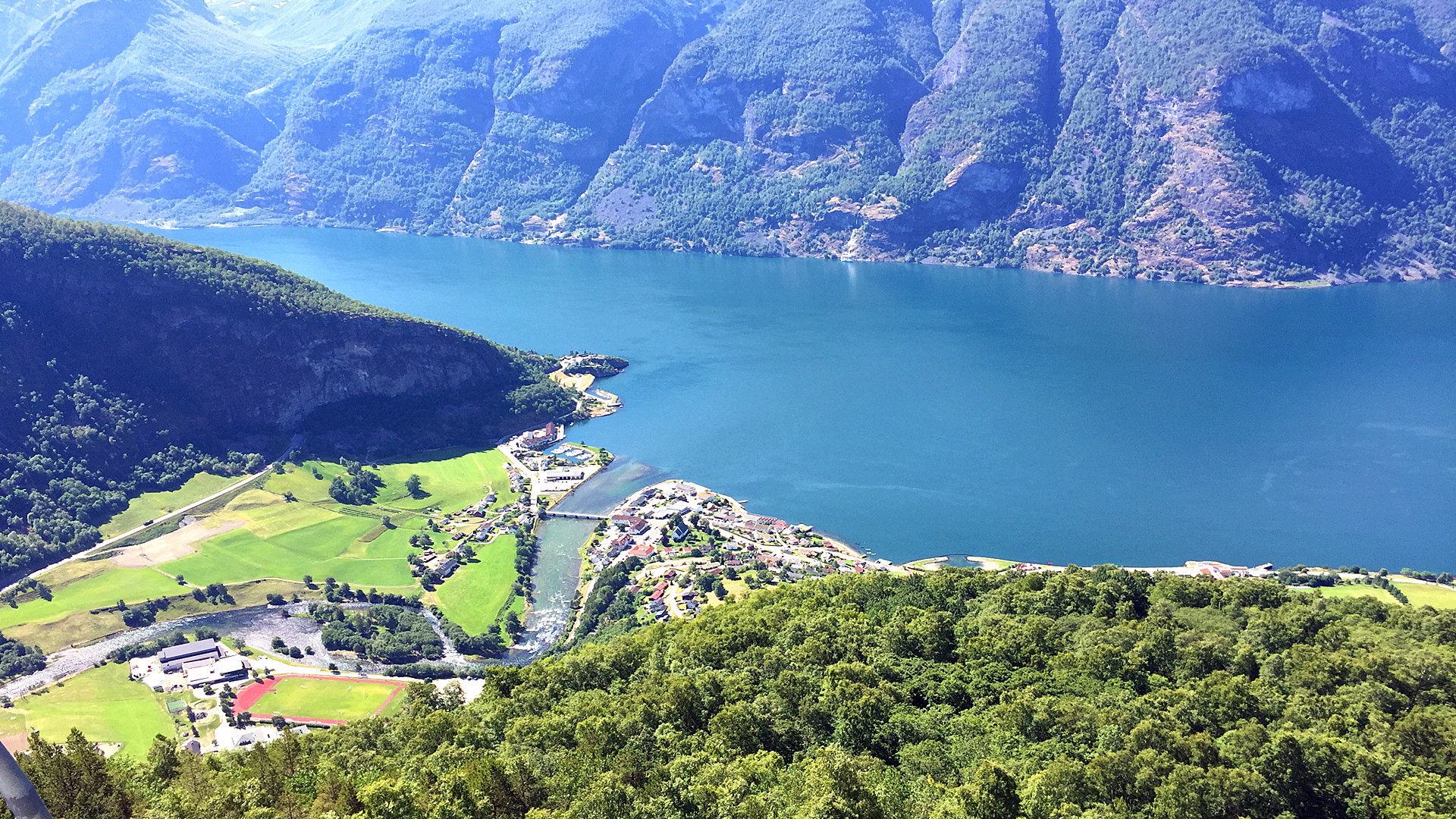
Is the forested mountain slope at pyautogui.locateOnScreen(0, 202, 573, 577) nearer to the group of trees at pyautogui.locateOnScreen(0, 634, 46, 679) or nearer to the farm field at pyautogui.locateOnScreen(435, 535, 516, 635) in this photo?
the group of trees at pyautogui.locateOnScreen(0, 634, 46, 679)

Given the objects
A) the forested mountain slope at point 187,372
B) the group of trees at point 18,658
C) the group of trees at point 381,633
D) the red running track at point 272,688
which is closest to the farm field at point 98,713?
the group of trees at point 18,658

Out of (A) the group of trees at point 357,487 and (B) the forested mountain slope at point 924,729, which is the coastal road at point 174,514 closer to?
(A) the group of trees at point 357,487

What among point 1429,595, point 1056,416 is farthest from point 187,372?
point 1429,595

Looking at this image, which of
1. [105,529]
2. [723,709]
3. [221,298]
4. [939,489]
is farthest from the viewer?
[221,298]

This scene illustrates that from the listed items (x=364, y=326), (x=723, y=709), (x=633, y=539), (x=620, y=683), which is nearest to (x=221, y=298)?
(x=364, y=326)

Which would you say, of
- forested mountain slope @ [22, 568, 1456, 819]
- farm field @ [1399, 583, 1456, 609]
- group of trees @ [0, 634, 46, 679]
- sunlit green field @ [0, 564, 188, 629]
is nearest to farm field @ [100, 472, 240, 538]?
sunlit green field @ [0, 564, 188, 629]

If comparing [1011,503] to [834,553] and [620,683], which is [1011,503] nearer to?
[834,553]
